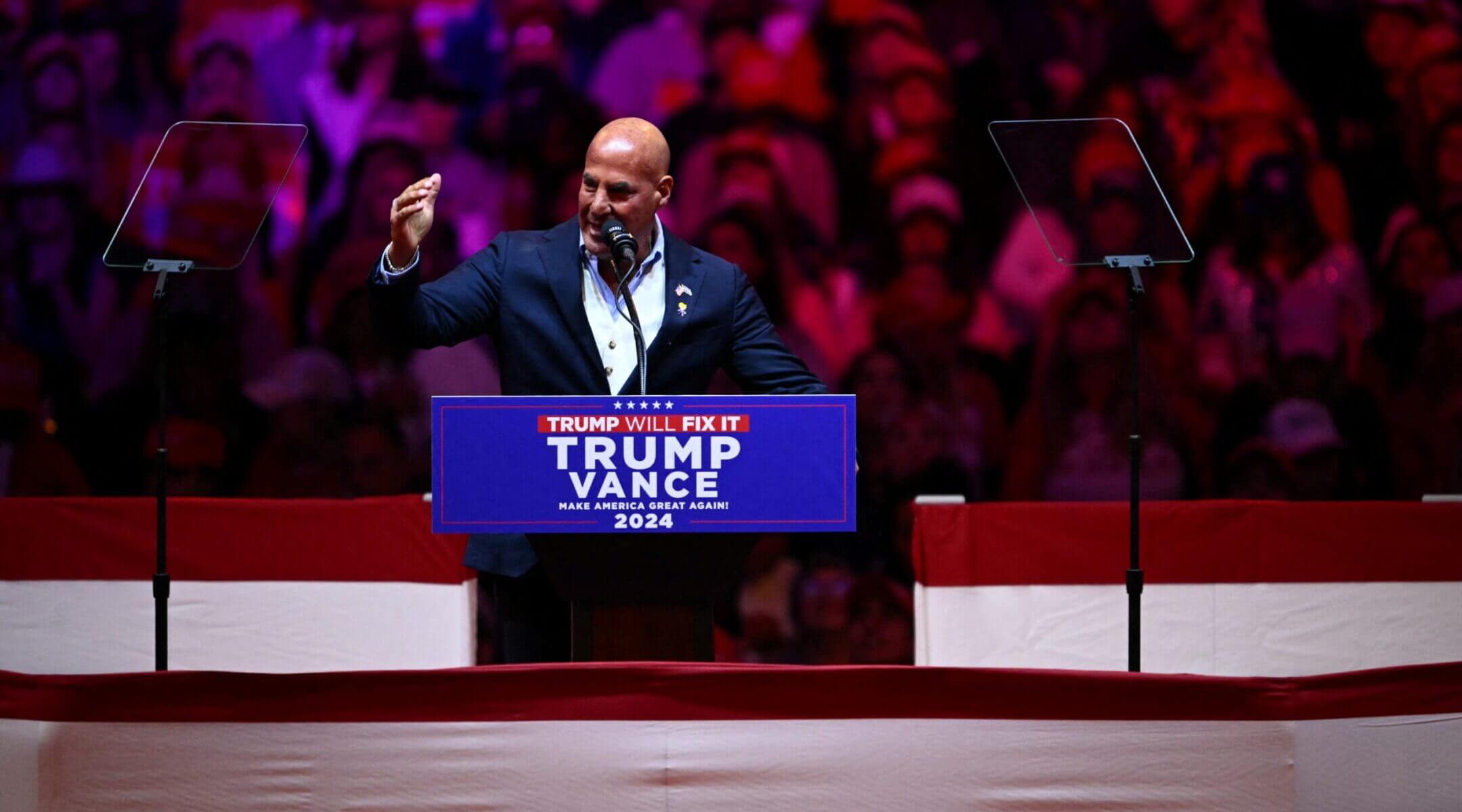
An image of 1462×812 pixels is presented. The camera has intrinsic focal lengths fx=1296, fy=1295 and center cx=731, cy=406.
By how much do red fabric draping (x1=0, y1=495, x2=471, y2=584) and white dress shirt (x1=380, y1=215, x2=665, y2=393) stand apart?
1.53 metres

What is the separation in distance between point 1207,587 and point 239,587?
288 cm

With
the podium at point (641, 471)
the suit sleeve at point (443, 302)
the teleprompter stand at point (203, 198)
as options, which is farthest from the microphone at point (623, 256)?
the teleprompter stand at point (203, 198)

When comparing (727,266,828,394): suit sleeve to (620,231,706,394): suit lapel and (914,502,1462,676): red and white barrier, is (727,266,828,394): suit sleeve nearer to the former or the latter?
(620,231,706,394): suit lapel

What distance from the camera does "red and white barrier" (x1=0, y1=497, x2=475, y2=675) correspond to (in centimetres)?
381

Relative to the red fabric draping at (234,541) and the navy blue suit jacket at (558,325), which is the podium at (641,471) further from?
the red fabric draping at (234,541)

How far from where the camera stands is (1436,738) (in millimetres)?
2125

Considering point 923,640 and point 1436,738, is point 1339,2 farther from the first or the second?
point 1436,738

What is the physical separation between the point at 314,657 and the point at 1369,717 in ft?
9.39

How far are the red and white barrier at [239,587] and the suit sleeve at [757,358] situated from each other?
1496mm

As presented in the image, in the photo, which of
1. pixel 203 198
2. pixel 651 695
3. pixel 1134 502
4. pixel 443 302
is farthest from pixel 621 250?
pixel 203 198

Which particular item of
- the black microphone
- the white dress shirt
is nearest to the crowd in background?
the white dress shirt

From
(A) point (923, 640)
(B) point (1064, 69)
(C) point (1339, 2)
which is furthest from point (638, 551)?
(C) point (1339, 2)

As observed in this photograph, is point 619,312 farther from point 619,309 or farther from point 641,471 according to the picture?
point 641,471

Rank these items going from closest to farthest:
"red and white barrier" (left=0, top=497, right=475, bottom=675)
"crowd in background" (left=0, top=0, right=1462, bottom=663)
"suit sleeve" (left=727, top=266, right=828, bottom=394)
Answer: "suit sleeve" (left=727, top=266, right=828, bottom=394), "red and white barrier" (left=0, top=497, right=475, bottom=675), "crowd in background" (left=0, top=0, right=1462, bottom=663)
